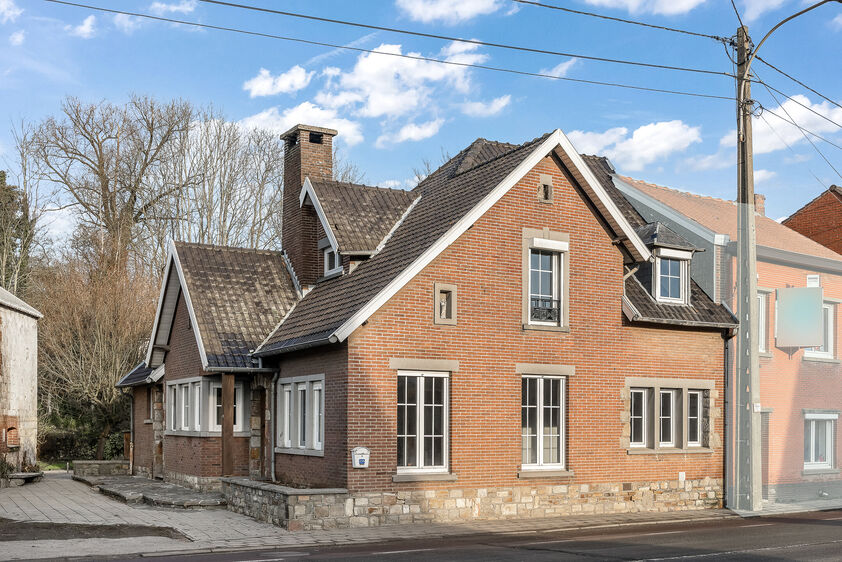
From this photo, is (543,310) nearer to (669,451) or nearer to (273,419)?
(669,451)

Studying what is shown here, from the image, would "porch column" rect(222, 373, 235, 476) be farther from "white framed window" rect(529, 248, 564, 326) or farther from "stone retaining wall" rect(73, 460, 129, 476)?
"stone retaining wall" rect(73, 460, 129, 476)

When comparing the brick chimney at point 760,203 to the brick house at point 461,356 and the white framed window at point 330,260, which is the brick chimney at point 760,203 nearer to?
the brick house at point 461,356

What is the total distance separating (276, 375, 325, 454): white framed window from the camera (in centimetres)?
1864

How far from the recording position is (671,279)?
21.8 m

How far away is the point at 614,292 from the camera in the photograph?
66.2 feet

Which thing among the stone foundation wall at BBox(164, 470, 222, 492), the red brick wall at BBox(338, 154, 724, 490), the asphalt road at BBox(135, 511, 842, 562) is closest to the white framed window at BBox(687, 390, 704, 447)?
the red brick wall at BBox(338, 154, 724, 490)

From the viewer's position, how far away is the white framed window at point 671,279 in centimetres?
2153

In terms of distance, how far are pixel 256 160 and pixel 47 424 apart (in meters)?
15.8

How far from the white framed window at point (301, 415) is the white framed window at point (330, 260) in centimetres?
299

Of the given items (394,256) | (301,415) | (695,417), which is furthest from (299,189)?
(695,417)

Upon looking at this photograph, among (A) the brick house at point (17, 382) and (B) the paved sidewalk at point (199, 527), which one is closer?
(B) the paved sidewalk at point (199, 527)

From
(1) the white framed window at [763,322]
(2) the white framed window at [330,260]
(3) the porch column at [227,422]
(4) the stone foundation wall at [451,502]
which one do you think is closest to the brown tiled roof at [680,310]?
(1) the white framed window at [763,322]

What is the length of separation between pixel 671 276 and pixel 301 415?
30.6 ft

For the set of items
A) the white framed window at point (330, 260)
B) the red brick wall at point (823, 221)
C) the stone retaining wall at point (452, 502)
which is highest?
the red brick wall at point (823, 221)
